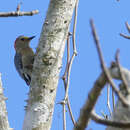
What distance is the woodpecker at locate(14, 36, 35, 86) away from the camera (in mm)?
6348

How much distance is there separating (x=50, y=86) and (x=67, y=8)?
1067 mm

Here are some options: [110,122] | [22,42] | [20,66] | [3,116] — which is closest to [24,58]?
[20,66]

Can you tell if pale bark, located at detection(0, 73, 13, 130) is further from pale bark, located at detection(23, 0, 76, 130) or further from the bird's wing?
the bird's wing

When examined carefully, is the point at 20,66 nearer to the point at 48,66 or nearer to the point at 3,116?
the point at 3,116

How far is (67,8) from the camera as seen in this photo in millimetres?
4238

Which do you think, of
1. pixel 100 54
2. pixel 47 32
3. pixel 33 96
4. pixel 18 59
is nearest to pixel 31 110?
pixel 33 96

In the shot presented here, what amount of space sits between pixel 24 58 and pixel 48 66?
276 cm

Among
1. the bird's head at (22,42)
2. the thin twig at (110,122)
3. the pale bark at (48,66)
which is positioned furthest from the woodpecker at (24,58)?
the thin twig at (110,122)

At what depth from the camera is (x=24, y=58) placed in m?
6.67

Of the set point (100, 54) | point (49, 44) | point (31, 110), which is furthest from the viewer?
point (49, 44)

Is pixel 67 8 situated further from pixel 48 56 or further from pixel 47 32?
pixel 48 56

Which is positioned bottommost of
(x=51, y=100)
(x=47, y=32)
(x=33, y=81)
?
(x=51, y=100)

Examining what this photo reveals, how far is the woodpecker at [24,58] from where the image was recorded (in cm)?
635

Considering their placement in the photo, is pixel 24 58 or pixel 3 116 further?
pixel 24 58
